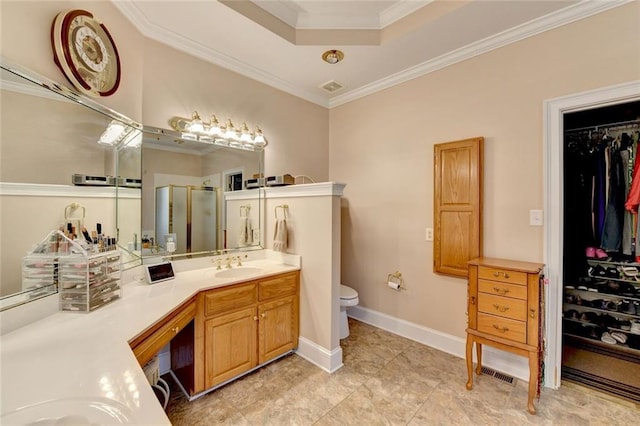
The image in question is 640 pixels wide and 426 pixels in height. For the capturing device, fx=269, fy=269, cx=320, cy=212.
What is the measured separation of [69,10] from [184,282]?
1.76m

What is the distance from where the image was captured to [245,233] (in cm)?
272

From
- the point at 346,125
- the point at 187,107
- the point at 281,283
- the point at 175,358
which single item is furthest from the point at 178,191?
the point at 346,125

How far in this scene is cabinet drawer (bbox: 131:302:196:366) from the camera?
1190mm

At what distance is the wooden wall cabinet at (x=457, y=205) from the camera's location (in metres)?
2.32

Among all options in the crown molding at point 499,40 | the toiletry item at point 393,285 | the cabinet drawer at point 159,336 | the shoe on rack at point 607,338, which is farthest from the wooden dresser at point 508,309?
the cabinet drawer at point 159,336

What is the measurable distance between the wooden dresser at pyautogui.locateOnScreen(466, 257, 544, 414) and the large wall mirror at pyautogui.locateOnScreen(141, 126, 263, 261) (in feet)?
6.54

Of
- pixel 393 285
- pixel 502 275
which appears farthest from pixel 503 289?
pixel 393 285

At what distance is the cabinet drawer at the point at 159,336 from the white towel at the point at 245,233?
39.3 inches

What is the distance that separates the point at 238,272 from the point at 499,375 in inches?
90.4

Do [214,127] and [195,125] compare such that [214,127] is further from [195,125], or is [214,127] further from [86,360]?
[86,360]

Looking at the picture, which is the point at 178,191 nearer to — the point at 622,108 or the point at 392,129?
the point at 392,129

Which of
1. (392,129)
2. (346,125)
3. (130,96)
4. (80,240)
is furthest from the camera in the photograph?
(346,125)

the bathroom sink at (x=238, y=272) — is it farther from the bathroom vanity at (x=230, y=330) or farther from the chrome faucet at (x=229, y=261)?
the bathroom vanity at (x=230, y=330)

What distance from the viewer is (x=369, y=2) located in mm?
2111
